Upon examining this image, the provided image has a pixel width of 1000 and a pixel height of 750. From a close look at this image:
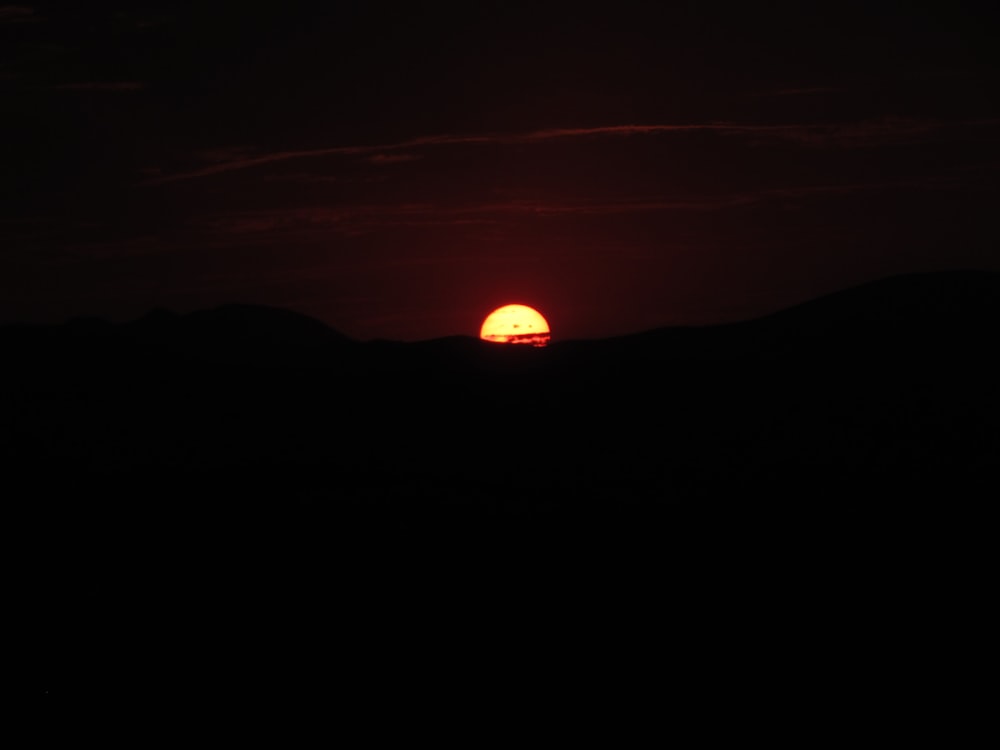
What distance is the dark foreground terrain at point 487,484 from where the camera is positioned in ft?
52.3

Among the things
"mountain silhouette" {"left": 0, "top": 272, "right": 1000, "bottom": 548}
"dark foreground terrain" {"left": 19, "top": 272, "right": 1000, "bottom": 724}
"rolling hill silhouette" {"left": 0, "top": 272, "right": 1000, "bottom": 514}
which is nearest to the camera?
"dark foreground terrain" {"left": 19, "top": 272, "right": 1000, "bottom": 724}

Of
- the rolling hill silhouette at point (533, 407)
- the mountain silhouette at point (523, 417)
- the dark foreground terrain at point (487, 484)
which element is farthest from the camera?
the rolling hill silhouette at point (533, 407)

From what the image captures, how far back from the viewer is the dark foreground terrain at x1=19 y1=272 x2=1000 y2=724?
15938mm

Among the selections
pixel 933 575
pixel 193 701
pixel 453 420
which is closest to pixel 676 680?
pixel 933 575

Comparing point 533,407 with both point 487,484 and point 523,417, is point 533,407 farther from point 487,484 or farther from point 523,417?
point 487,484

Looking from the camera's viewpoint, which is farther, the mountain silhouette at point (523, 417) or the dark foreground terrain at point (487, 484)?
the mountain silhouette at point (523, 417)

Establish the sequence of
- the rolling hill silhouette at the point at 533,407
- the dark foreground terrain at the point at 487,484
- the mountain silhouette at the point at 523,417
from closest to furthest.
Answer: the dark foreground terrain at the point at 487,484, the mountain silhouette at the point at 523,417, the rolling hill silhouette at the point at 533,407

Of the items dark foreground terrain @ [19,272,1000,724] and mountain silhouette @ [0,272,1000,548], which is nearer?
dark foreground terrain @ [19,272,1000,724]

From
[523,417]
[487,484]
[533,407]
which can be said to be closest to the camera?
[487,484]

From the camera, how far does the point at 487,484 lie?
21328 millimetres

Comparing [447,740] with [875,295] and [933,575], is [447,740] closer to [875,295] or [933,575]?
[933,575]

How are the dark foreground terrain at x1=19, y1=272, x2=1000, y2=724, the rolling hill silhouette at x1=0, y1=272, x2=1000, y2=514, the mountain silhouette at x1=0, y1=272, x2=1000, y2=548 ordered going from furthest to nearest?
the rolling hill silhouette at x1=0, y1=272, x2=1000, y2=514 → the mountain silhouette at x1=0, y1=272, x2=1000, y2=548 → the dark foreground terrain at x1=19, y1=272, x2=1000, y2=724

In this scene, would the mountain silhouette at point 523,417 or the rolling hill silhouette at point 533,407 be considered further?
the rolling hill silhouette at point 533,407

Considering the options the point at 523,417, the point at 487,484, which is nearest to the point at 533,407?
the point at 523,417
